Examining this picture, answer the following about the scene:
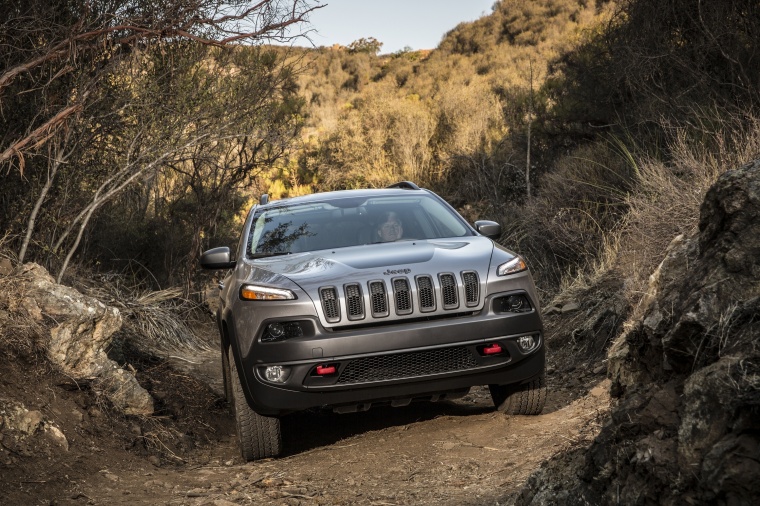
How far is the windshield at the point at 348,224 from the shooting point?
23.0 feet

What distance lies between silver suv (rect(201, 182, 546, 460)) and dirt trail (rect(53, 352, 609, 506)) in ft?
1.12

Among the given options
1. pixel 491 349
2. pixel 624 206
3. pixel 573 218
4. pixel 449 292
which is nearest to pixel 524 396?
pixel 491 349

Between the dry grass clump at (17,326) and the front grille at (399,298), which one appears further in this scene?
the dry grass clump at (17,326)

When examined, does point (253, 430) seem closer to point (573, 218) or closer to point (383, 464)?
point (383, 464)

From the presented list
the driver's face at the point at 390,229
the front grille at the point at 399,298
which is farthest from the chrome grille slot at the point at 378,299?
the driver's face at the point at 390,229

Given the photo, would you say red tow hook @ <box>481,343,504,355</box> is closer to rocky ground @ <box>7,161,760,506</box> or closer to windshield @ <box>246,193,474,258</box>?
rocky ground @ <box>7,161,760,506</box>

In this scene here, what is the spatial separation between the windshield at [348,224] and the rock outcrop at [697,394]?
3153mm

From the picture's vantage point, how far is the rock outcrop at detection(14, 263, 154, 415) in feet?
23.0

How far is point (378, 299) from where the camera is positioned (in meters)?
5.80

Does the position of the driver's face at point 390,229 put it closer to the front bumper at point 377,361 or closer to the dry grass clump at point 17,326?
the front bumper at point 377,361

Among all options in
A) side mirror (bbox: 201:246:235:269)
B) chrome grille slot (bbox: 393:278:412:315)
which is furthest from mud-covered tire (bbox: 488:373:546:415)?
side mirror (bbox: 201:246:235:269)

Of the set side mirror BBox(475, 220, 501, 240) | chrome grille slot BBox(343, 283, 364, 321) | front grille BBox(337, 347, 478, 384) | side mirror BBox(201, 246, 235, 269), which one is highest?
side mirror BBox(475, 220, 501, 240)

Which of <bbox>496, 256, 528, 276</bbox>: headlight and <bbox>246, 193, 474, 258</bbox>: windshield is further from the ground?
<bbox>246, 193, 474, 258</bbox>: windshield

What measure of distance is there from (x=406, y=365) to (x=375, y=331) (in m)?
0.30
